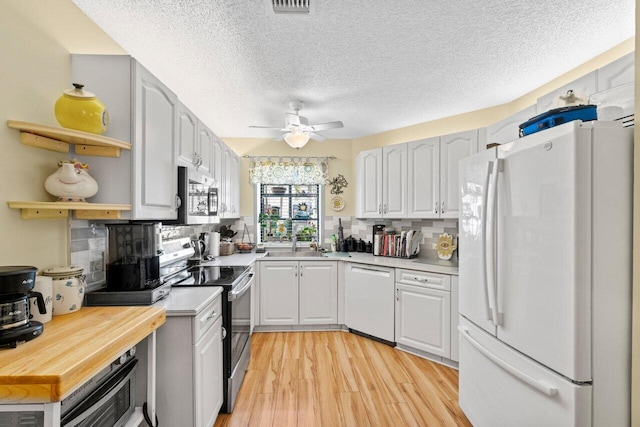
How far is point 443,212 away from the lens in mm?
2914

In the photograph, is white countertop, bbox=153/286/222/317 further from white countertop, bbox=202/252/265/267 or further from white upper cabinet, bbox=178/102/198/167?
white countertop, bbox=202/252/265/267

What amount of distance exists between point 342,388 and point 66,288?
6.42 feet

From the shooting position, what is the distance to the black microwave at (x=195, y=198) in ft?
6.43

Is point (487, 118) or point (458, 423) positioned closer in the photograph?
point (458, 423)

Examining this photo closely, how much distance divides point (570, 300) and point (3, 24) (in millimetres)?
2544

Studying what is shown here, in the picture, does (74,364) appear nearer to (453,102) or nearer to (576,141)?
(576,141)

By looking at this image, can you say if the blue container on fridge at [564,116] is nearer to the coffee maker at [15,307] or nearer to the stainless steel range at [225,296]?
the stainless steel range at [225,296]

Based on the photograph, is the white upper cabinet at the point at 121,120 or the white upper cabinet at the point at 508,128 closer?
the white upper cabinet at the point at 121,120

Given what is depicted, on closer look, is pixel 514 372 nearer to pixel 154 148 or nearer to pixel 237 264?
pixel 154 148

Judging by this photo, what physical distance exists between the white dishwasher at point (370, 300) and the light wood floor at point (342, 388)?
174 millimetres

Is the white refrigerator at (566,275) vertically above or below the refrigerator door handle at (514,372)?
above

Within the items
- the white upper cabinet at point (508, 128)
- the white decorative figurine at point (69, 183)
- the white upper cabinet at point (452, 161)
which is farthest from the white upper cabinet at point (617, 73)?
the white decorative figurine at point (69, 183)

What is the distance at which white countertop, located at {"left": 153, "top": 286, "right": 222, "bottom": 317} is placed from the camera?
4.86ft

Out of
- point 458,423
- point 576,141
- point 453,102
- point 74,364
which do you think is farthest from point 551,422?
point 453,102
